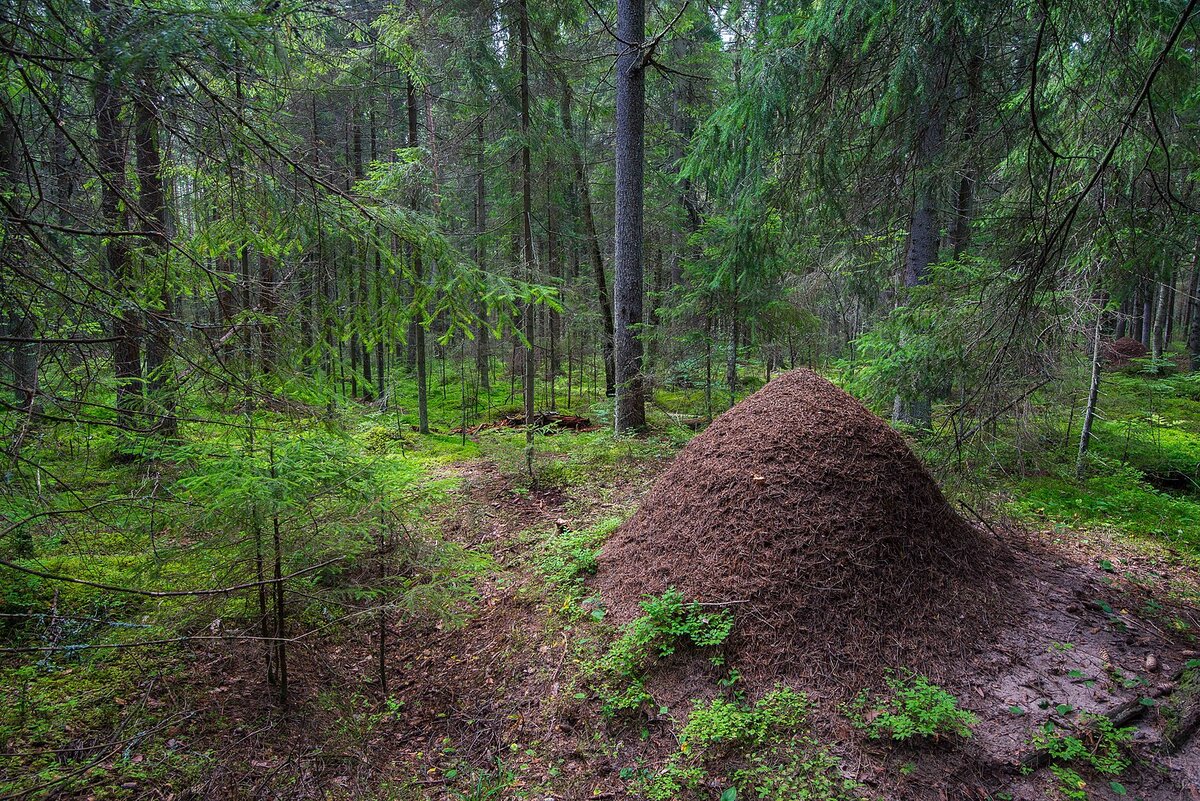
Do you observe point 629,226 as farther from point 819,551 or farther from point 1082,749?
point 1082,749

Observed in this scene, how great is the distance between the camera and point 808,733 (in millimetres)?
3061

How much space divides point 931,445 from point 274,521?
15.4ft

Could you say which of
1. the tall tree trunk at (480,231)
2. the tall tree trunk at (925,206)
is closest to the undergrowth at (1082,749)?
the tall tree trunk at (925,206)

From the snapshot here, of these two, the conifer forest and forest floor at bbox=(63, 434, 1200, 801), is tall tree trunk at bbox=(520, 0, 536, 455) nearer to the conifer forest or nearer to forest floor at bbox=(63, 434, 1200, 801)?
the conifer forest

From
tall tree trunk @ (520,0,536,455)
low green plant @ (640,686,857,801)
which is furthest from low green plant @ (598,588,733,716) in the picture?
tall tree trunk @ (520,0,536,455)

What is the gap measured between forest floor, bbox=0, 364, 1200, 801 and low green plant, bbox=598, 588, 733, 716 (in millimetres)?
66

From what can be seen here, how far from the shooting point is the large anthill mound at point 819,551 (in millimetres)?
3505

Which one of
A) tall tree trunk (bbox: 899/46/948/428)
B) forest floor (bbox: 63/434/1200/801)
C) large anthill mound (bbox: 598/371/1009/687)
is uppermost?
tall tree trunk (bbox: 899/46/948/428)

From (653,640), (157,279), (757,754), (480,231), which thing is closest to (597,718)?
(653,640)

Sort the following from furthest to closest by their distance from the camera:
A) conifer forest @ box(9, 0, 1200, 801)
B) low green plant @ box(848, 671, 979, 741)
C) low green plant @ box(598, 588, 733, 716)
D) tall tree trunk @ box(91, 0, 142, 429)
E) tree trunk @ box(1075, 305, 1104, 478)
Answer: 1. tree trunk @ box(1075, 305, 1104, 478)
2. low green plant @ box(598, 588, 733, 716)
3. low green plant @ box(848, 671, 979, 741)
4. conifer forest @ box(9, 0, 1200, 801)
5. tall tree trunk @ box(91, 0, 142, 429)

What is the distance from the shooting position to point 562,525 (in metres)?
6.05

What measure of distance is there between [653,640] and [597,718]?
610 millimetres

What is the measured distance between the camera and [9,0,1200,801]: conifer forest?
8.52 feet

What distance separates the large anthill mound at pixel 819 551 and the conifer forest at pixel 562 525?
26 mm
